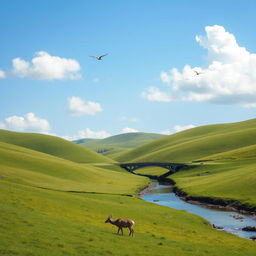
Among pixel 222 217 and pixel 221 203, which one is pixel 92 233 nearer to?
pixel 222 217

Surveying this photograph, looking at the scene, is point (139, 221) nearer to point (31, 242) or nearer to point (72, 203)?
point (72, 203)

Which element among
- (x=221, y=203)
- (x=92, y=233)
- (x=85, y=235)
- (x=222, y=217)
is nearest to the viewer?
(x=85, y=235)

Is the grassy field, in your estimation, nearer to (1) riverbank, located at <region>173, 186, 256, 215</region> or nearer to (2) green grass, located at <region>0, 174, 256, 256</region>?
(2) green grass, located at <region>0, 174, 256, 256</region>

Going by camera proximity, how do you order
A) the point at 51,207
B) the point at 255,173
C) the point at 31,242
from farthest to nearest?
the point at 255,173 → the point at 51,207 → the point at 31,242

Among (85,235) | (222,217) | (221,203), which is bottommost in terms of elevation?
(222,217)

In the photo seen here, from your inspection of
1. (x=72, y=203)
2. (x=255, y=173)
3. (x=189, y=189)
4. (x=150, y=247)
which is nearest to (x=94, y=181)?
(x=189, y=189)

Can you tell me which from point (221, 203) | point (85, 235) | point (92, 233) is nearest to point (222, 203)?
point (221, 203)

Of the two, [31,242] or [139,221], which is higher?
[31,242]

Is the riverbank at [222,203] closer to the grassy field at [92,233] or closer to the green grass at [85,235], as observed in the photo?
the grassy field at [92,233]

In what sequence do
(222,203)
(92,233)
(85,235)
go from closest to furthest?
(85,235) < (92,233) < (222,203)

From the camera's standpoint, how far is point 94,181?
380ft

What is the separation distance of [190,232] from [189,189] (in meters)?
57.7

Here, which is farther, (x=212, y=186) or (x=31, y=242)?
(x=212, y=186)

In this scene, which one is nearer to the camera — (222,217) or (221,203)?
(222,217)
